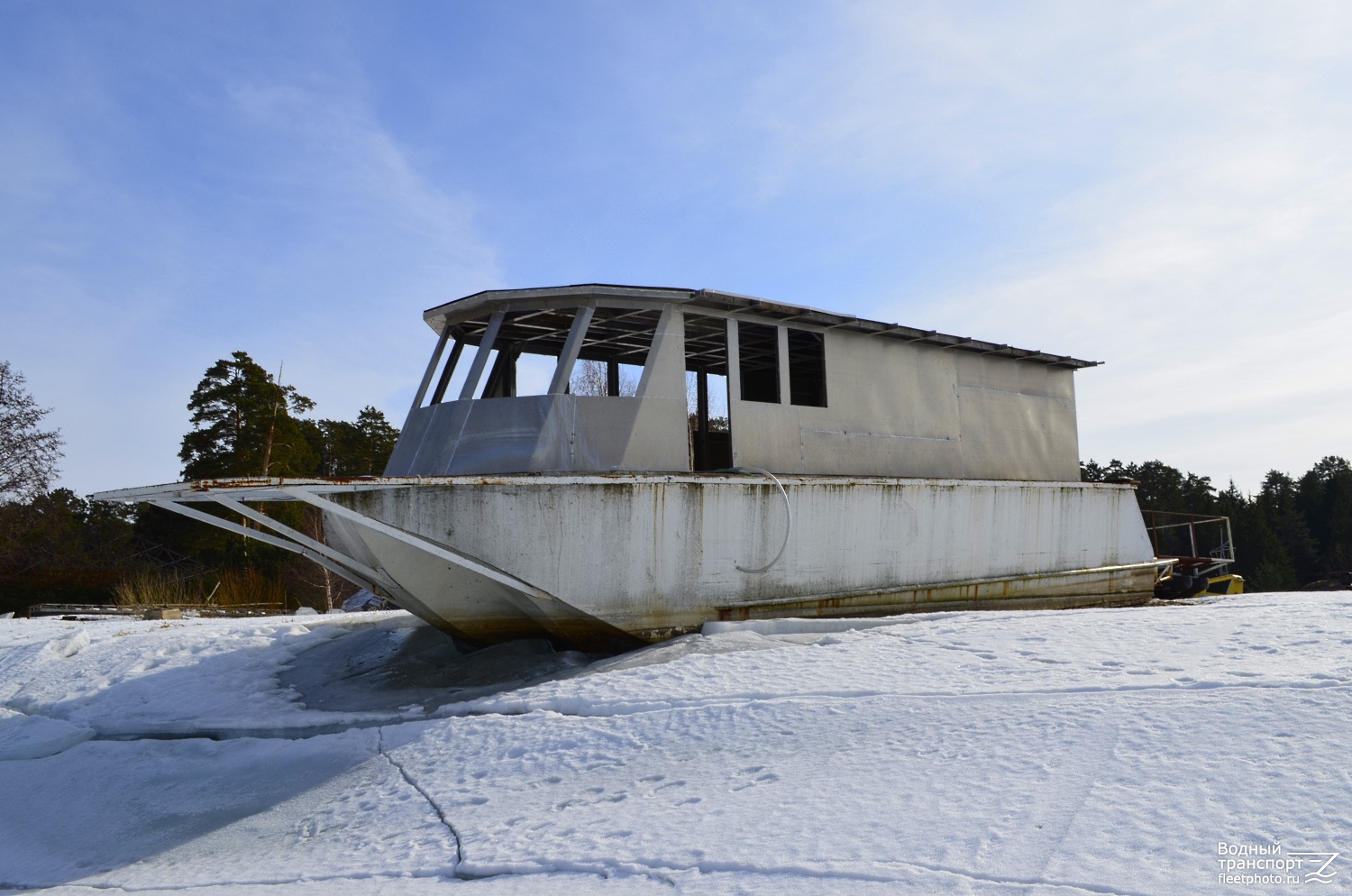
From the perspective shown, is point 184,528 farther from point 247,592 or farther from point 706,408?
point 706,408

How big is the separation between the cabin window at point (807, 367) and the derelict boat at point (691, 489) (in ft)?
0.21

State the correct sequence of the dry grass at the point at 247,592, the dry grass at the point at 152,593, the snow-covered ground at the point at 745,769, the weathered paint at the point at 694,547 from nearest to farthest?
the snow-covered ground at the point at 745,769 < the weathered paint at the point at 694,547 < the dry grass at the point at 152,593 < the dry grass at the point at 247,592

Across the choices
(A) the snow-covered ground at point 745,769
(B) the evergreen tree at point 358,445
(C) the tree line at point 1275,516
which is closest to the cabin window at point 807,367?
(A) the snow-covered ground at point 745,769

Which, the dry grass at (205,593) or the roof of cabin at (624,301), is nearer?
the roof of cabin at (624,301)

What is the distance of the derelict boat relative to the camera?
7164 millimetres

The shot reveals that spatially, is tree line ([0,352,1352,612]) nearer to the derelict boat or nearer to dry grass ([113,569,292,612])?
dry grass ([113,569,292,612])

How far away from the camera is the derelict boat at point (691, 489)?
7164mm

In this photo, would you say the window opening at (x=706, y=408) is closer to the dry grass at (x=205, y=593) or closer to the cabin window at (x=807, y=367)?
the cabin window at (x=807, y=367)

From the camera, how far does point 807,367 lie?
12.2 meters

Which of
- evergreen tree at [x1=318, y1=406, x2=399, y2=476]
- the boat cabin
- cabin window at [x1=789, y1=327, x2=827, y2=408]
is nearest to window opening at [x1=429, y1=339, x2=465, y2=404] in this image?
the boat cabin

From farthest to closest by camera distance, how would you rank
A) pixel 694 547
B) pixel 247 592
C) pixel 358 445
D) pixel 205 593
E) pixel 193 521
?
pixel 358 445, pixel 193 521, pixel 205 593, pixel 247 592, pixel 694 547

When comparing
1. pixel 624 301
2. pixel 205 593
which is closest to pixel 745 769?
pixel 624 301

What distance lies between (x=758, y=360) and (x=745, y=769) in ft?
28.0

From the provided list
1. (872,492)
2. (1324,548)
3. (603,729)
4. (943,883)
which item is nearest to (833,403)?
(872,492)
